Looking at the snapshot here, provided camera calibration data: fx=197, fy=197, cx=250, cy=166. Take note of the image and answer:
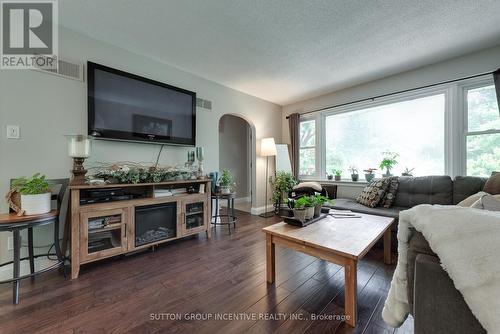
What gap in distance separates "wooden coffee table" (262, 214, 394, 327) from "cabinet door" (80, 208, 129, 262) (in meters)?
1.44

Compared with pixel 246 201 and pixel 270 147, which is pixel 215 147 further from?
pixel 246 201

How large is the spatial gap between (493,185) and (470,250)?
2.19 m

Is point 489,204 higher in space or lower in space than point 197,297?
higher

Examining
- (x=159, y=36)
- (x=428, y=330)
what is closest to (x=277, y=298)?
(x=428, y=330)

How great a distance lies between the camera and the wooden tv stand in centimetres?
170

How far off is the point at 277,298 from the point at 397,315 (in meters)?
0.80

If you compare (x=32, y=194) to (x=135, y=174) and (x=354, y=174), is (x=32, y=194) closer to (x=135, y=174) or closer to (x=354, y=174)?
(x=135, y=174)

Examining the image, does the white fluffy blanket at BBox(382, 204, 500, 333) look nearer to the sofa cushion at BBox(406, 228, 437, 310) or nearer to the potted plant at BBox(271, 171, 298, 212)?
the sofa cushion at BBox(406, 228, 437, 310)

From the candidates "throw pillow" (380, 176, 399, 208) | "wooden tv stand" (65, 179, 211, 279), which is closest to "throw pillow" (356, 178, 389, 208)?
"throw pillow" (380, 176, 399, 208)

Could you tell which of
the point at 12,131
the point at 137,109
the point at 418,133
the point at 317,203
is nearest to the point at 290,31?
the point at 317,203

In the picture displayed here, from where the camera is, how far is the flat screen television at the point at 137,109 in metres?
2.06

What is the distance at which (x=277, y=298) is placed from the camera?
4.69 ft

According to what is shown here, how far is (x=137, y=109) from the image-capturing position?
2328 mm

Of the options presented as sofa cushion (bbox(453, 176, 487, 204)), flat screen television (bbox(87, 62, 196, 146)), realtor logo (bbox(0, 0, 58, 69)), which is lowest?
sofa cushion (bbox(453, 176, 487, 204))
